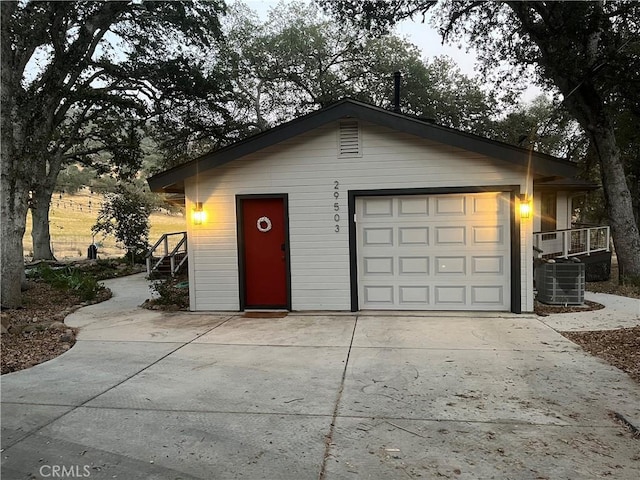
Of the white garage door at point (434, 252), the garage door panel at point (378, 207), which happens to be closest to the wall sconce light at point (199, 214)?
the white garage door at point (434, 252)

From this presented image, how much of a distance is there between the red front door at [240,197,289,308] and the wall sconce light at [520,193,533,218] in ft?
13.3

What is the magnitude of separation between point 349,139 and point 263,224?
2.16 metres

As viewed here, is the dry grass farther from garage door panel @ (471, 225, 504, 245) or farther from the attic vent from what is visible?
garage door panel @ (471, 225, 504, 245)

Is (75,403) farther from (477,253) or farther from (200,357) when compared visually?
(477,253)

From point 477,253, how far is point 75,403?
20.4 feet

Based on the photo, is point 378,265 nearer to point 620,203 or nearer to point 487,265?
point 487,265

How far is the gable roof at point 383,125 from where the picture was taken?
691cm

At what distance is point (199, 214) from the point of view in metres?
8.04

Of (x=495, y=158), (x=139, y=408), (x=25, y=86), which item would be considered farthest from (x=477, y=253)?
(x=25, y=86)

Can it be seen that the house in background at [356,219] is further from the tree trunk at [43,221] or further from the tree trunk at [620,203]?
the tree trunk at [43,221]

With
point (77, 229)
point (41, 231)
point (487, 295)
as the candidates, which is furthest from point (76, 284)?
point (77, 229)

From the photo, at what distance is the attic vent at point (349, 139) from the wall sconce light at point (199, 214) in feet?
8.86

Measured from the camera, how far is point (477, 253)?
7559mm

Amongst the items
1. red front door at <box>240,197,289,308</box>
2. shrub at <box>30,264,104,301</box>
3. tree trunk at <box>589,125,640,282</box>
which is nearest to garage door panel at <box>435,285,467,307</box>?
red front door at <box>240,197,289,308</box>
